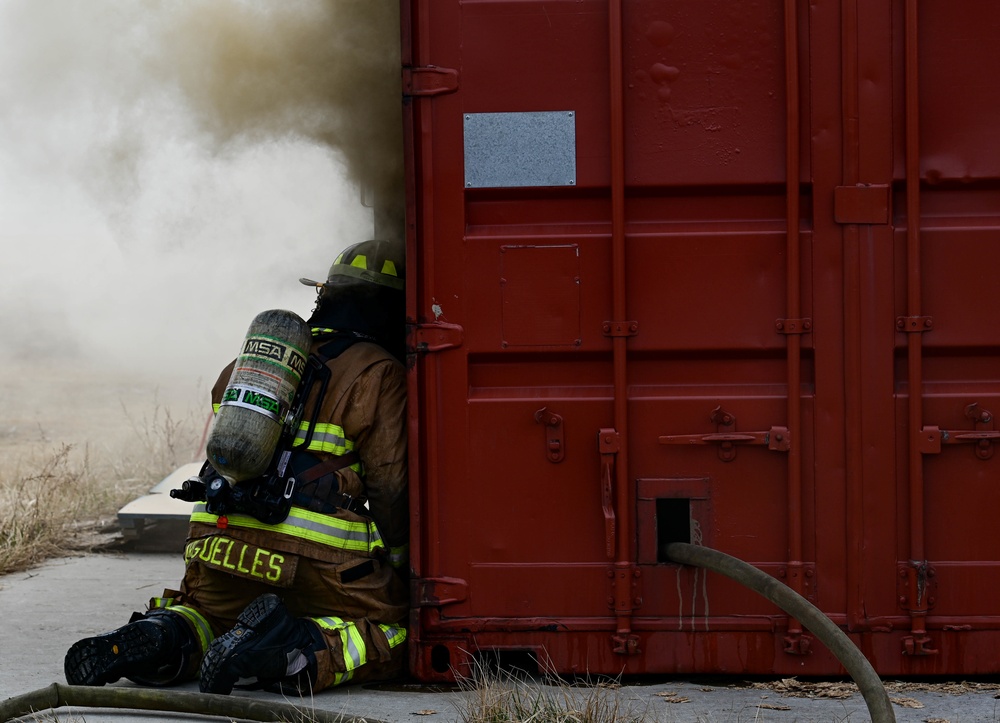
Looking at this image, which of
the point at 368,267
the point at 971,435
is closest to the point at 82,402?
the point at 368,267

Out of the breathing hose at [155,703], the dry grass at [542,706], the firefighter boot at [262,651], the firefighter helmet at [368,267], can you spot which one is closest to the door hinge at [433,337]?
the firefighter helmet at [368,267]

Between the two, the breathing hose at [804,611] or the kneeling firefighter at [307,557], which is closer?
the breathing hose at [804,611]

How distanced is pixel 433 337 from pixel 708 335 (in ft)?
3.11

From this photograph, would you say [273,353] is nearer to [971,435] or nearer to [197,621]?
[197,621]

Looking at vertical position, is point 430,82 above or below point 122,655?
above

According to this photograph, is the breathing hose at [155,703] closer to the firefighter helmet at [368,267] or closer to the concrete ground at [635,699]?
the concrete ground at [635,699]

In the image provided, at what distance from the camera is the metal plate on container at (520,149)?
159 inches

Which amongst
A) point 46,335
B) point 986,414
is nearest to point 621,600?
point 986,414

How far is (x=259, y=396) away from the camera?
403cm

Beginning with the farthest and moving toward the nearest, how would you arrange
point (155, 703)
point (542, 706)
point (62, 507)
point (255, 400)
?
point (62, 507) < point (255, 400) < point (155, 703) < point (542, 706)

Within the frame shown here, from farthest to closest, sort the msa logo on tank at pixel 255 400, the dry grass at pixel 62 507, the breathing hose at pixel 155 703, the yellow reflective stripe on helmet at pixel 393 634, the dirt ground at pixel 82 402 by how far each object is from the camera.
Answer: the dirt ground at pixel 82 402
the dry grass at pixel 62 507
the yellow reflective stripe on helmet at pixel 393 634
the msa logo on tank at pixel 255 400
the breathing hose at pixel 155 703

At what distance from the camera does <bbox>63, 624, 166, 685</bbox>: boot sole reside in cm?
390

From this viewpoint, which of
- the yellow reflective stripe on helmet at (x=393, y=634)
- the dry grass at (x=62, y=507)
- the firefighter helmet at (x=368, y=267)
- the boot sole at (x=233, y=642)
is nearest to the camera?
the boot sole at (x=233, y=642)

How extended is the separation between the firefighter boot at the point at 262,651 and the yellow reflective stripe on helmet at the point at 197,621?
0.99 feet
